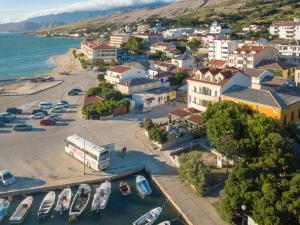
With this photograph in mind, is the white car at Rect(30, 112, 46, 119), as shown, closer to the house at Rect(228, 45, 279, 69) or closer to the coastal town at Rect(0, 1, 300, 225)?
the coastal town at Rect(0, 1, 300, 225)

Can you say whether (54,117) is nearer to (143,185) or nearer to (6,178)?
(6,178)

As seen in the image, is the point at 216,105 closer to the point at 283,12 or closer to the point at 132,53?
the point at 132,53

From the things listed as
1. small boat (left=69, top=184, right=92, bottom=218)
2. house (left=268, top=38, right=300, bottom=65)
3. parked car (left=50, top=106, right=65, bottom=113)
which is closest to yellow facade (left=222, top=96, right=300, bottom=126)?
small boat (left=69, top=184, right=92, bottom=218)

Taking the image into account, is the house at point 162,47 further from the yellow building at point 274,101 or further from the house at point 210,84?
the yellow building at point 274,101

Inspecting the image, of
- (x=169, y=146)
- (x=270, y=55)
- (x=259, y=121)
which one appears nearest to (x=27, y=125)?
(x=169, y=146)

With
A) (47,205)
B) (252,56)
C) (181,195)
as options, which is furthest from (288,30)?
(47,205)

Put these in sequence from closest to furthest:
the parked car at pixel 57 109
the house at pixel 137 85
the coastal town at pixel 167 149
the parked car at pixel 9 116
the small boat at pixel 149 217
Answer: the small boat at pixel 149 217, the coastal town at pixel 167 149, the parked car at pixel 9 116, the parked car at pixel 57 109, the house at pixel 137 85

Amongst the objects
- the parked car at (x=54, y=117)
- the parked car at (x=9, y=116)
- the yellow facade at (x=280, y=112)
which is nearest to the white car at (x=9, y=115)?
the parked car at (x=9, y=116)
